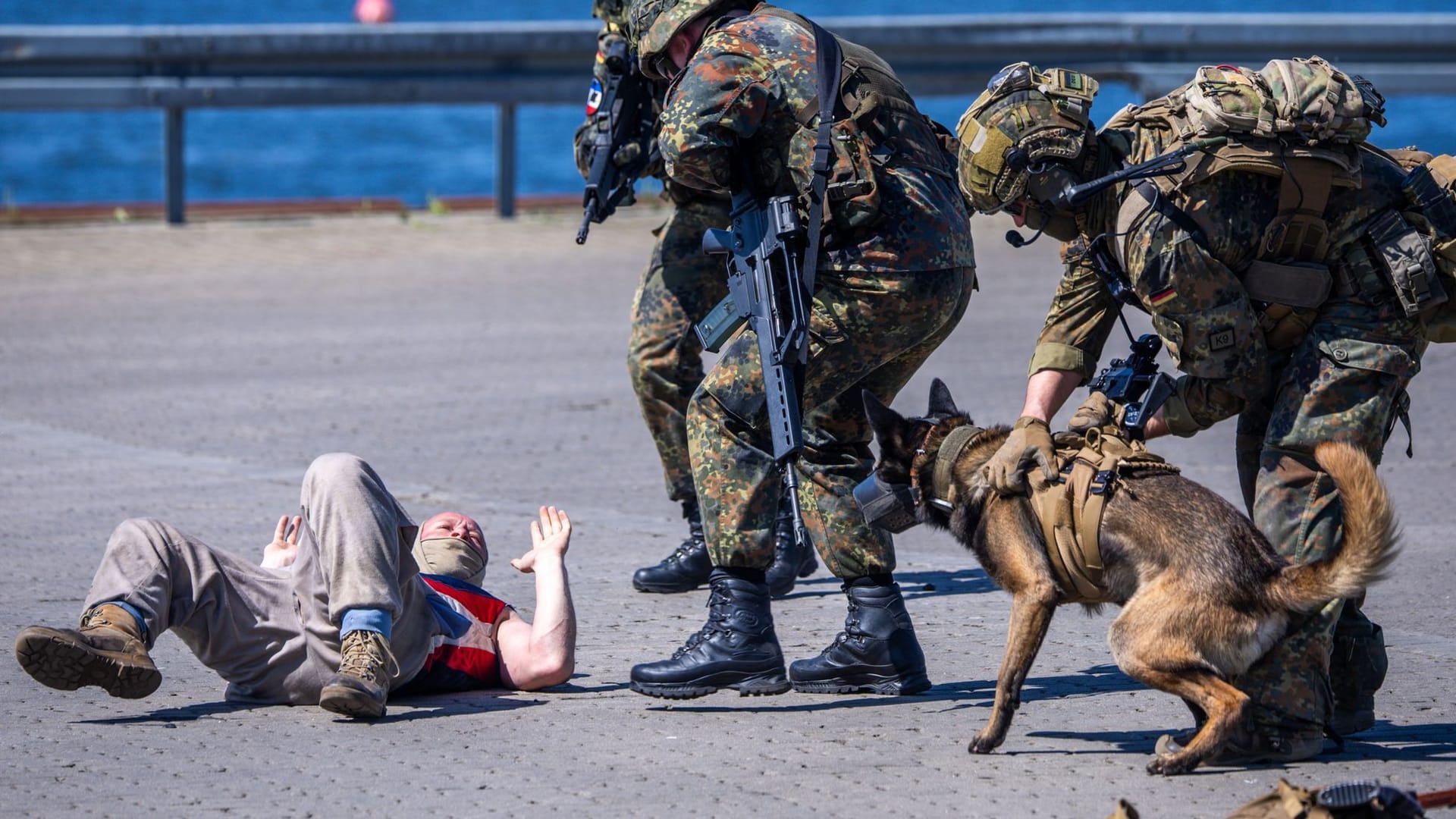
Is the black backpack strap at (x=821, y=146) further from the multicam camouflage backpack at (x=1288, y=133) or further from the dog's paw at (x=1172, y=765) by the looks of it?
the dog's paw at (x=1172, y=765)

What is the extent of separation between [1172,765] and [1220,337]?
40.5 inches

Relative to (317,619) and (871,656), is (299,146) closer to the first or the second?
(317,619)

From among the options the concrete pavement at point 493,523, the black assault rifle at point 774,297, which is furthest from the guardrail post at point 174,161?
the black assault rifle at point 774,297

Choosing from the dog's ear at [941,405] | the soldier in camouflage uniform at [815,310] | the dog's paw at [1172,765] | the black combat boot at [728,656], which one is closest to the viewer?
the dog's paw at [1172,765]

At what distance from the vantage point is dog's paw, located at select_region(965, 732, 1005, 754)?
184 inches

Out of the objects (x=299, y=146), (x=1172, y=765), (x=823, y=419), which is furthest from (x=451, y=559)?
(x=299, y=146)

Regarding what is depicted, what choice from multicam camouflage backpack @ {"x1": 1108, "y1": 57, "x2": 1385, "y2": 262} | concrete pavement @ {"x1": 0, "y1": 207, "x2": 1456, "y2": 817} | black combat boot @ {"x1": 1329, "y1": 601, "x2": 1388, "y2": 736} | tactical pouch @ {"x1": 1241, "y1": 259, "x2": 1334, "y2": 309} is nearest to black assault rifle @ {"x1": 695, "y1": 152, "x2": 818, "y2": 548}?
concrete pavement @ {"x1": 0, "y1": 207, "x2": 1456, "y2": 817}

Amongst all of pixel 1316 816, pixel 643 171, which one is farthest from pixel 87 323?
pixel 1316 816

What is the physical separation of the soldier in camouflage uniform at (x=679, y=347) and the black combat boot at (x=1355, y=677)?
84.6 inches

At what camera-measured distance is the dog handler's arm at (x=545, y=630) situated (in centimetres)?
523

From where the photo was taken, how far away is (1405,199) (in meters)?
4.76

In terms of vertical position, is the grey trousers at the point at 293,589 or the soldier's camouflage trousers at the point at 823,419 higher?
the soldier's camouflage trousers at the point at 823,419

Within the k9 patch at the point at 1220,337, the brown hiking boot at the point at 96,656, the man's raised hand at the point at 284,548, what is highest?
the k9 patch at the point at 1220,337

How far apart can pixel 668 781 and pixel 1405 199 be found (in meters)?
2.30
